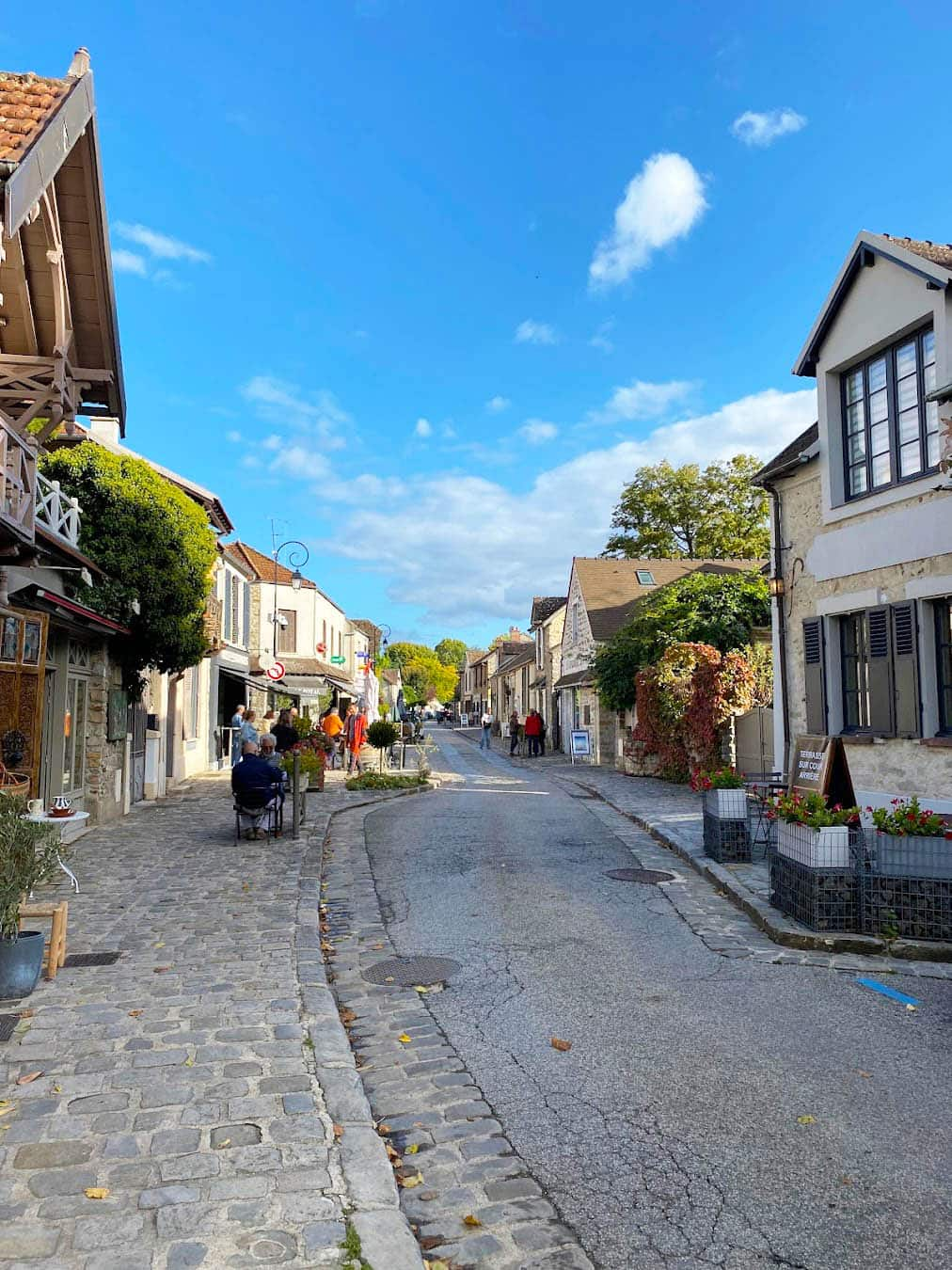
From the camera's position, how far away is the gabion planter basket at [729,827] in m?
10.2

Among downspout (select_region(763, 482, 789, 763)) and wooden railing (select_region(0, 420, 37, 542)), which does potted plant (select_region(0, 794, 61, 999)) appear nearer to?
wooden railing (select_region(0, 420, 37, 542))

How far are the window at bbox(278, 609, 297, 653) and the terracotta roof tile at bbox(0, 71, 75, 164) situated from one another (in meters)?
30.8

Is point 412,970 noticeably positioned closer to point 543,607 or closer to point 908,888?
point 908,888

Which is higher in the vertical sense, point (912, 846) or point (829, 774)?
point (829, 774)

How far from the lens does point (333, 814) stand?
15484 mm

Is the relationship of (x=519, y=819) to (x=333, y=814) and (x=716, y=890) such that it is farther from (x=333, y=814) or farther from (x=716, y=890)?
(x=716, y=890)

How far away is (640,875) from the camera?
997 centimetres

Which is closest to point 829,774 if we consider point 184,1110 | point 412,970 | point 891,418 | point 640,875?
point 640,875

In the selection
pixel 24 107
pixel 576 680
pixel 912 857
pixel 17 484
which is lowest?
pixel 912 857

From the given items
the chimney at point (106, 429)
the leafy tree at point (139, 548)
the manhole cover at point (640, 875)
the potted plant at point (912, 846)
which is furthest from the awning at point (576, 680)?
the potted plant at point (912, 846)

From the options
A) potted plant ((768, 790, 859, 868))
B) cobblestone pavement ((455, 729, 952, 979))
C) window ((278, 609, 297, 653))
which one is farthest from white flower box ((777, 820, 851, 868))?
window ((278, 609, 297, 653))

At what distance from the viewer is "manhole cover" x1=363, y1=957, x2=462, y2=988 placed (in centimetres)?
630

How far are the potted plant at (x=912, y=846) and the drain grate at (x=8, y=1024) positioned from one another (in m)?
6.03

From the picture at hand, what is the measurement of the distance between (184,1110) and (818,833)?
5.06 m
